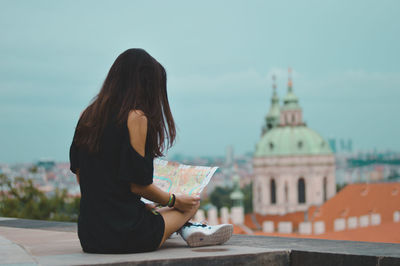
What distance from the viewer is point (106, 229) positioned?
4.20 meters

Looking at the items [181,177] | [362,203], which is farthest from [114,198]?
[362,203]

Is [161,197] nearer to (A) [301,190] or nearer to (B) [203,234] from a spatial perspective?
(B) [203,234]

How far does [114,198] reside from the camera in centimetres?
423

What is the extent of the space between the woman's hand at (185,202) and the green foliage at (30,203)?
22360 millimetres

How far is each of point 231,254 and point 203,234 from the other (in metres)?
0.35

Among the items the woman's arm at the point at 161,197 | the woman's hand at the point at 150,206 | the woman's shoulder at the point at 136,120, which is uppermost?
the woman's shoulder at the point at 136,120

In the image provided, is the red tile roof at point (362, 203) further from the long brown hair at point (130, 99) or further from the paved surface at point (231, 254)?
the long brown hair at point (130, 99)

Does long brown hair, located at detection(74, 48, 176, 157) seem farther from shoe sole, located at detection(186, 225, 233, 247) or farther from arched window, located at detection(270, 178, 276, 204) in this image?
arched window, located at detection(270, 178, 276, 204)

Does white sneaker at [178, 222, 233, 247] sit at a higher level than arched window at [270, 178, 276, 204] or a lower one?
higher

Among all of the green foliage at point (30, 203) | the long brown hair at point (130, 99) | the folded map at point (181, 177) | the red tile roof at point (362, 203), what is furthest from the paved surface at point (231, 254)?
the red tile roof at point (362, 203)

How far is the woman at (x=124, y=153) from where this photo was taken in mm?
4195

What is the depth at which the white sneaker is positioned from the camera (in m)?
4.55

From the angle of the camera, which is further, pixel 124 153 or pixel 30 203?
pixel 30 203

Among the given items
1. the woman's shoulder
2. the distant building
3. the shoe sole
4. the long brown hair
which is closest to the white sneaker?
the shoe sole
